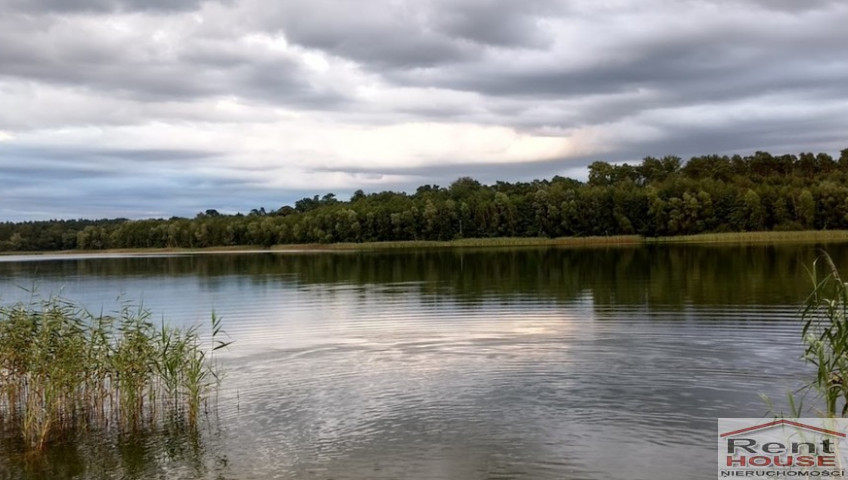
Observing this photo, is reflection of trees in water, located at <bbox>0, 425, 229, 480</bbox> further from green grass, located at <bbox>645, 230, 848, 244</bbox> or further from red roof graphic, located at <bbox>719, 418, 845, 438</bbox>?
green grass, located at <bbox>645, 230, 848, 244</bbox>

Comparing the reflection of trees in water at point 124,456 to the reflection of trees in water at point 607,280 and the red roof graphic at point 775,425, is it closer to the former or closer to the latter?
the red roof graphic at point 775,425

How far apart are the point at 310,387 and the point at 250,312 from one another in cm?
1879

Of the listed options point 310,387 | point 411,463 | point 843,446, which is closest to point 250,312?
point 310,387

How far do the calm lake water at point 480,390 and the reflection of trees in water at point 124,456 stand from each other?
0.18 ft

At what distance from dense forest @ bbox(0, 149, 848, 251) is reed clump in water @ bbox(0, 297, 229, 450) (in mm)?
133379

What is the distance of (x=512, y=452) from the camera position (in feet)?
42.2

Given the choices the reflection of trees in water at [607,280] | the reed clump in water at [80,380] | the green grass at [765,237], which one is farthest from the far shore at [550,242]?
the reed clump in water at [80,380]

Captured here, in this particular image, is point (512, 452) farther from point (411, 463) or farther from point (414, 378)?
point (414, 378)

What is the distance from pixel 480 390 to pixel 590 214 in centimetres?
13274

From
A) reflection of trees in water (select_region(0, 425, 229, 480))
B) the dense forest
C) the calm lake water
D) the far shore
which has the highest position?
the dense forest

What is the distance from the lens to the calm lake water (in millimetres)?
12750

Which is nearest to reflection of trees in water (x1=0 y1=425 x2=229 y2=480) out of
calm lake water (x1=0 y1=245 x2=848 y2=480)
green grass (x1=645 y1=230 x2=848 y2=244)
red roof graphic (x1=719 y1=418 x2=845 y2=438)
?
calm lake water (x1=0 y1=245 x2=848 y2=480)

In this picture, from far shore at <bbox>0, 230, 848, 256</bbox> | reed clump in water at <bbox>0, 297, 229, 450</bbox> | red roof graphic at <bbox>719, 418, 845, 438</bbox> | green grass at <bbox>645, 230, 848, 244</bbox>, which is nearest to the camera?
red roof graphic at <bbox>719, 418, 845, 438</bbox>

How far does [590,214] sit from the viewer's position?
145m
